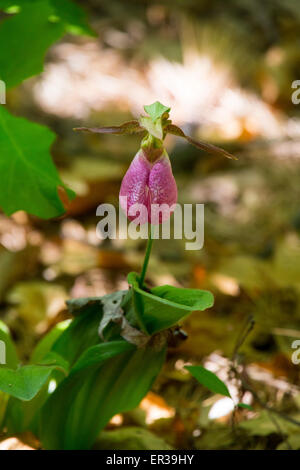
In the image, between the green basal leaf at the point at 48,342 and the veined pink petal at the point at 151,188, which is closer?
the veined pink petal at the point at 151,188

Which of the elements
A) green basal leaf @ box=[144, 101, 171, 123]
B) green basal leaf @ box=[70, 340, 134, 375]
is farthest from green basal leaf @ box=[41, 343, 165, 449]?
green basal leaf @ box=[144, 101, 171, 123]

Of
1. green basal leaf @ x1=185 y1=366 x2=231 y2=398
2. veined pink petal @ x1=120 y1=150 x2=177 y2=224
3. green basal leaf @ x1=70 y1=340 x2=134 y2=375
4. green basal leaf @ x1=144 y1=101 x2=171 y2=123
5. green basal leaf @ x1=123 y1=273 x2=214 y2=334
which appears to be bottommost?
green basal leaf @ x1=185 y1=366 x2=231 y2=398

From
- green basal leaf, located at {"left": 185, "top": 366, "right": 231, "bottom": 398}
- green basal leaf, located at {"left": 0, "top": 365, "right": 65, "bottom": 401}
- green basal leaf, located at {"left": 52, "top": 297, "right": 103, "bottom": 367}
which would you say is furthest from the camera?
green basal leaf, located at {"left": 52, "top": 297, "right": 103, "bottom": 367}

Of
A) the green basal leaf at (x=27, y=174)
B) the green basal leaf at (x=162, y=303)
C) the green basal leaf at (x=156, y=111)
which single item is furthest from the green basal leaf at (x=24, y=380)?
the green basal leaf at (x=156, y=111)

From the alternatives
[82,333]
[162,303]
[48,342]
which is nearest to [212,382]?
[162,303]

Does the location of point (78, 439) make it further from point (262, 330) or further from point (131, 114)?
point (131, 114)

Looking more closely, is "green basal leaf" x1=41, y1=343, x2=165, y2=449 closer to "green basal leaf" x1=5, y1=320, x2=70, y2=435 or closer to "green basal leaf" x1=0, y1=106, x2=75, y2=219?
"green basal leaf" x1=5, y1=320, x2=70, y2=435

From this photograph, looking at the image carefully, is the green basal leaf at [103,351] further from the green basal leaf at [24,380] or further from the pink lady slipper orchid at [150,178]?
the pink lady slipper orchid at [150,178]
